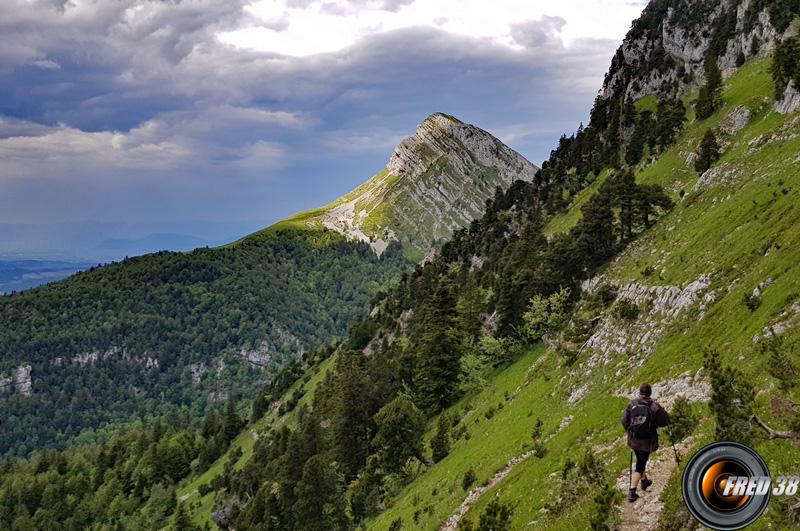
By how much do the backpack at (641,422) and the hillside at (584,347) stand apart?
1692 millimetres

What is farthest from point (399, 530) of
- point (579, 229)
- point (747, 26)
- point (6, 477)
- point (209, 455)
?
point (6, 477)

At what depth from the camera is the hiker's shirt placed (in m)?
15.7

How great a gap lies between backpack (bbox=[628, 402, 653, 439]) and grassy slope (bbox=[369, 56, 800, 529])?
167 centimetres

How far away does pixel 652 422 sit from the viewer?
51.8 feet

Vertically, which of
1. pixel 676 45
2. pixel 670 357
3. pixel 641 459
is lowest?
pixel 670 357

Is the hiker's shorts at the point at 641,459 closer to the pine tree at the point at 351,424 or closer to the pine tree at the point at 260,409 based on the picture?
the pine tree at the point at 351,424

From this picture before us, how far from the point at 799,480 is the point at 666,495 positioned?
148 inches

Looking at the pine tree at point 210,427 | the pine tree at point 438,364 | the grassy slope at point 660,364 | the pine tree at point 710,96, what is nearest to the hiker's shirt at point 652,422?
the grassy slope at point 660,364

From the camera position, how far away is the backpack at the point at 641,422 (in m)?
15.8

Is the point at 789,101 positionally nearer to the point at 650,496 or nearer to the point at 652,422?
the point at 652,422

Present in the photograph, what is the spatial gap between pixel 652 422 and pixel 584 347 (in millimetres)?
31859

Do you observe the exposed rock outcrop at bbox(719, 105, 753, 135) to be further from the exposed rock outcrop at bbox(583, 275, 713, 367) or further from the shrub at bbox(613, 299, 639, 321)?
the shrub at bbox(613, 299, 639, 321)

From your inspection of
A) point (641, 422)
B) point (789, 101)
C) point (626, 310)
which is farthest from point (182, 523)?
point (789, 101)

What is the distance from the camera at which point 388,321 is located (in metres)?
126
